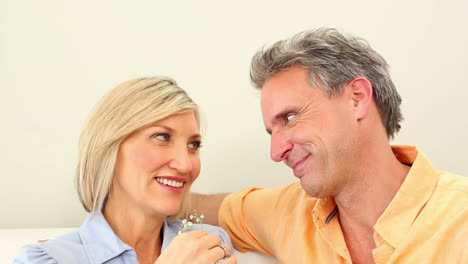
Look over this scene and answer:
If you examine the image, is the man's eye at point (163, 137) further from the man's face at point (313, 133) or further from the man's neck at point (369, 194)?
the man's neck at point (369, 194)

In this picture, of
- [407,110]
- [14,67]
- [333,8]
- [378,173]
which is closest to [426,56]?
[407,110]

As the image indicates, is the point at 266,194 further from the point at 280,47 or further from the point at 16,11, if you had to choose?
the point at 16,11

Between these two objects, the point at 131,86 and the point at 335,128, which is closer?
the point at 335,128

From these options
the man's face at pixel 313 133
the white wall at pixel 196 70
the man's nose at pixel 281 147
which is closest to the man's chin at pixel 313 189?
the man's face at pixel 313 133

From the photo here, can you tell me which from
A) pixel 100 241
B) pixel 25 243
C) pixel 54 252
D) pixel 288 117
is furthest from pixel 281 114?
pixel 25 243

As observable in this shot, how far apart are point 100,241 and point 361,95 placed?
101 cm

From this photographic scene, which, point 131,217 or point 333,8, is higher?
point 333,8

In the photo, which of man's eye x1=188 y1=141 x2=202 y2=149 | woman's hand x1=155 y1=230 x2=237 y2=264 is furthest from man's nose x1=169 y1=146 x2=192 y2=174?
woman's hand x1=155 y1=230 x2=237 y2=264

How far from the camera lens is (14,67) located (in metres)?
2.27

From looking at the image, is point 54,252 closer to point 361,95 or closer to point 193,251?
point 193,251

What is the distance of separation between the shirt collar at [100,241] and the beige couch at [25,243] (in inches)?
14.9

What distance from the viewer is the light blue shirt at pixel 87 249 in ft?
4.88

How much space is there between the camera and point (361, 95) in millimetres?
1650

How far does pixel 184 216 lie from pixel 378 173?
824 mm
